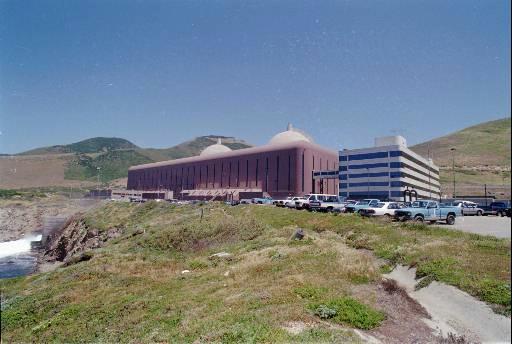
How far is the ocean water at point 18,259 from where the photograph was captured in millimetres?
48156

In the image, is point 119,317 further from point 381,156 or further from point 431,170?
point 431,170

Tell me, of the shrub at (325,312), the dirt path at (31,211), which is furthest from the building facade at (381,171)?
the shrub at (325,312)

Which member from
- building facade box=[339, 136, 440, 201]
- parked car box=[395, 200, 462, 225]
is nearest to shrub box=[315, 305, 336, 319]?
parked car box=[395, 200, 462, 225]

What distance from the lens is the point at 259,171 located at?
114 metres

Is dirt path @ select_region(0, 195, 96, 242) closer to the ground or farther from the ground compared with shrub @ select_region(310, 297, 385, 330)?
closer to the ground

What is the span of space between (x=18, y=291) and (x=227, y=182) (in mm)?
100116

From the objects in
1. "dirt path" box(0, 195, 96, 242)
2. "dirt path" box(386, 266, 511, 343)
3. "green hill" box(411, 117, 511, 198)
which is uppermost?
"green hill" box(411, 117, 511, 198)

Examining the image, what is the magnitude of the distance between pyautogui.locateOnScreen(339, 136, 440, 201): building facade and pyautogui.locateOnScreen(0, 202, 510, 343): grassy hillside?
6288 cm

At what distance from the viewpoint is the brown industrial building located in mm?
104188

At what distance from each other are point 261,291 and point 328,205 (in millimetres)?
36409

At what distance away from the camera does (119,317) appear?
15.5m

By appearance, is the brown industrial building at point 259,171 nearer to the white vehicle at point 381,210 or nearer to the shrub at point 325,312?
the white vehicle at point 381,210

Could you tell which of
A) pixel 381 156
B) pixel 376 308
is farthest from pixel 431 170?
pixel 376 308

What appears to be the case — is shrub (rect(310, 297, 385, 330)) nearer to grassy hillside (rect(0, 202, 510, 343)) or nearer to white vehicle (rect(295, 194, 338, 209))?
grassy hillside (rect(0, 202, 510, 343))
